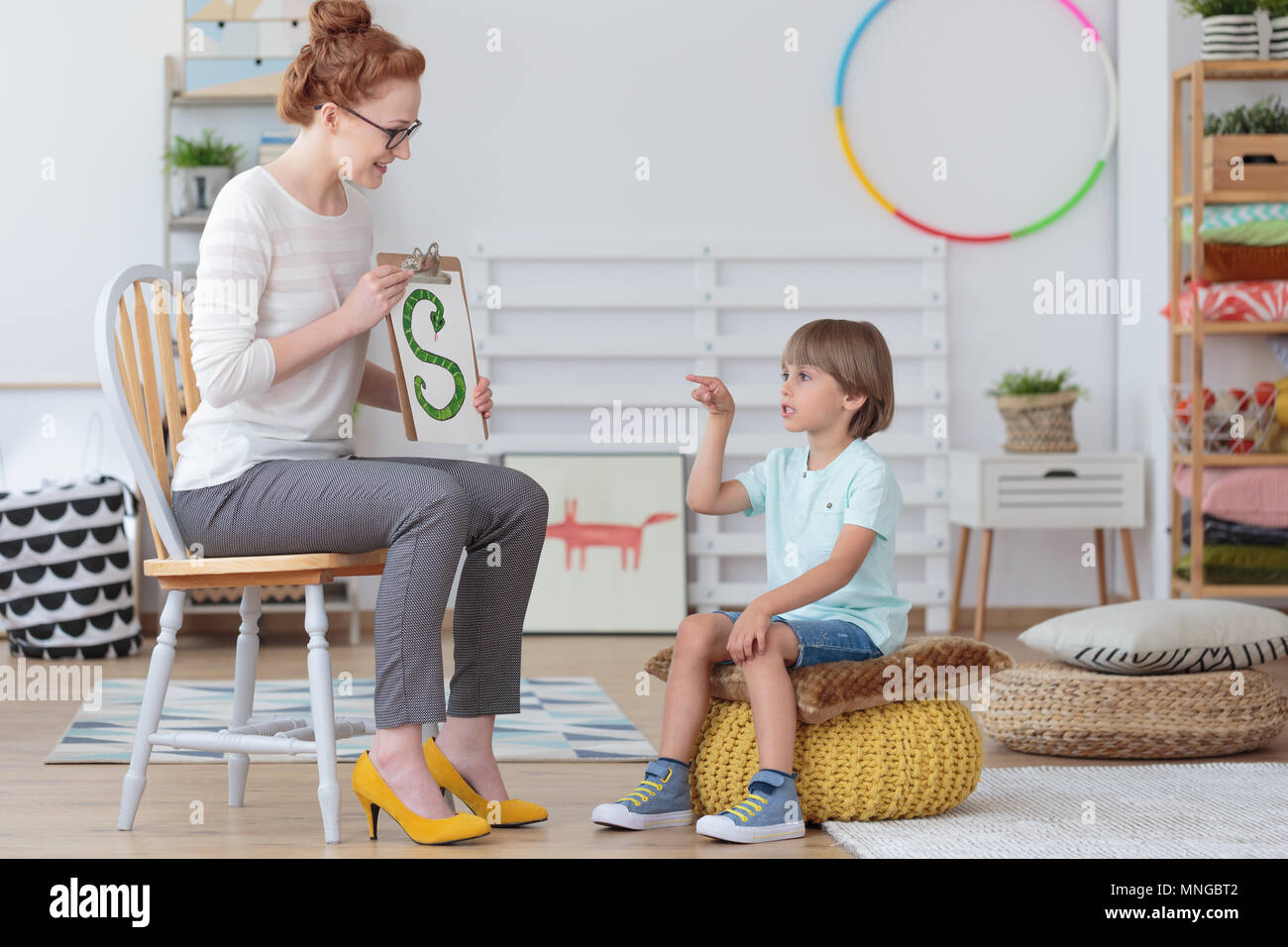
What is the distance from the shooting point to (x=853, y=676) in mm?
2018

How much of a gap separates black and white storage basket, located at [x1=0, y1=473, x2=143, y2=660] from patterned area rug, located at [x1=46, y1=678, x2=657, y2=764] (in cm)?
47

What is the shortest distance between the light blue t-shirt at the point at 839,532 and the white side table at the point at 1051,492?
2.05 m

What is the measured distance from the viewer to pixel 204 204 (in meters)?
4.23

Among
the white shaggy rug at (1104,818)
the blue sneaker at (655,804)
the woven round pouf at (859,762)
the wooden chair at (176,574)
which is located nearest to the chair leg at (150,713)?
the wooden chair at (176,574)

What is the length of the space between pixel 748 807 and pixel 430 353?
0.75 meters

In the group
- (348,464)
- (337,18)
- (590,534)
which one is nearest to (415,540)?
(348,464)

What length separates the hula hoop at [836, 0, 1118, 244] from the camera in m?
4.51

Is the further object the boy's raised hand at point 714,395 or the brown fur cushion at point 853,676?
the boy's raised hand at point 714,395

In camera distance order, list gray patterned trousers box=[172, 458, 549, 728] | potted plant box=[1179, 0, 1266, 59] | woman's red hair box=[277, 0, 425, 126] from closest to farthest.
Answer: gray patterned trousers box=[172, 458, 549, 728], woman's red hair box=[277, 0, 425, 126], potted plant box=[1179, 0, 1266, 59]

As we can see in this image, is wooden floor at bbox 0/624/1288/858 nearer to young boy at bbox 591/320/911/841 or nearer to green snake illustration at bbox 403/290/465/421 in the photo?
young boy at bbox 591/320/911/841

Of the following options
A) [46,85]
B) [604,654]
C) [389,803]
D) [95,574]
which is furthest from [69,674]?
[389,803]

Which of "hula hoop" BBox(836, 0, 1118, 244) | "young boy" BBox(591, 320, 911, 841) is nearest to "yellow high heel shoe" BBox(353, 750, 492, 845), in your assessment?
"young boy" BBox(591, 320, 911, 841)

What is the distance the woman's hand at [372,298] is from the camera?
75.5 inches

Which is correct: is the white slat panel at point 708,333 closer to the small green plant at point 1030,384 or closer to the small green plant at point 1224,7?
the small green plant at point 1030,384
